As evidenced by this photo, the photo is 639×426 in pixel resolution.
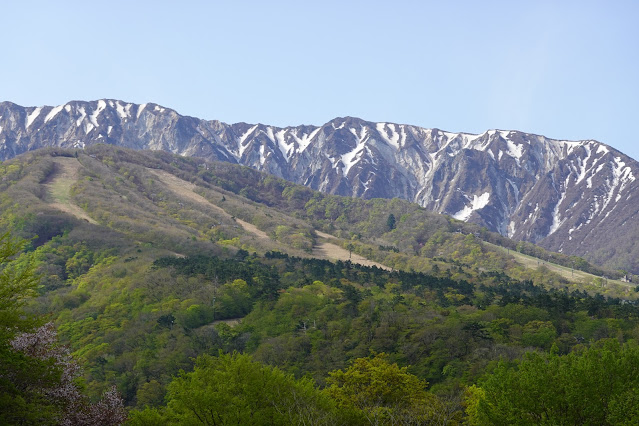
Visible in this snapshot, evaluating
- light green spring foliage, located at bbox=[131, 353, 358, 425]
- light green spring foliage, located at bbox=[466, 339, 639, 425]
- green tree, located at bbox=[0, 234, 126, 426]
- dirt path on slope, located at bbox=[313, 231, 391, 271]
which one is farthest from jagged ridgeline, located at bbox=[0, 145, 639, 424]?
green tree, located at bbox=[0, 234, 126, 426]

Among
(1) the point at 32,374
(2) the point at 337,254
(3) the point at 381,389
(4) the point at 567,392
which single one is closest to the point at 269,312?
(3) the point at 381,389

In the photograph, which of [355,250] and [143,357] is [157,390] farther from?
[355,250]

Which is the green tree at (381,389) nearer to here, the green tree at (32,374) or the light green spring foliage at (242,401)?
the light green spring foliage at (242,401)

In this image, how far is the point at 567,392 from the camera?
88.0 feet

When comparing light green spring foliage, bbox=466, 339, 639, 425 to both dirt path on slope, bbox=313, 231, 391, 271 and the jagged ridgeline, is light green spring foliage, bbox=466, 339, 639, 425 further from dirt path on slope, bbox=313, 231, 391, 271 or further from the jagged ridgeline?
dirt path on slope, bbox=313, 231, 391, 271

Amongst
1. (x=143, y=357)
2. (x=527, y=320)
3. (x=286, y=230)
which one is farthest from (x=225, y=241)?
(x=527, y=320)

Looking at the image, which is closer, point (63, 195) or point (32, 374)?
point (32, 374)

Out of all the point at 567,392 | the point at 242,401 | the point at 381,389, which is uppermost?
the point at 567,392

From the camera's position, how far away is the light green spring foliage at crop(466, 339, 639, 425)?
2681 centimetres

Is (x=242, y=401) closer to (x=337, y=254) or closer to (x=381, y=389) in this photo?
(x=381, y=389)

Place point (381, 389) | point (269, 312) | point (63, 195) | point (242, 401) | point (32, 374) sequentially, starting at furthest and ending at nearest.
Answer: point (63, 195) → point (269, 312) → point (381, 389) → point (242, 401) → point (32, 374)

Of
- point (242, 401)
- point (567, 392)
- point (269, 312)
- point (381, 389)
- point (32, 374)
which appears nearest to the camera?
point (32, 374)

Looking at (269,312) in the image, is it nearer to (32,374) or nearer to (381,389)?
(381,389)

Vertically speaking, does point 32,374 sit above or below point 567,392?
below
